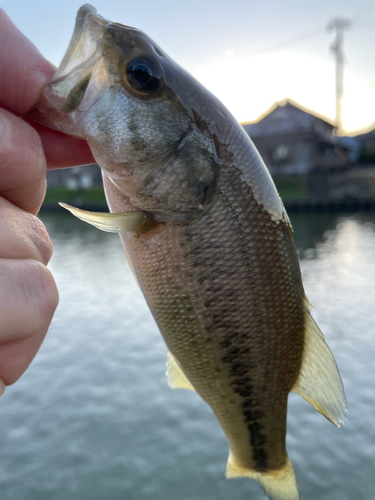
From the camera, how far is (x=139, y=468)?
534 cm

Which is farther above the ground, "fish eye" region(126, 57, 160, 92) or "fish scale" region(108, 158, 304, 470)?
"fish eye" region(126, 57, 160, 92)

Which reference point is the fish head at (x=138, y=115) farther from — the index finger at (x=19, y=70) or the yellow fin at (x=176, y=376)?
the yellow fin at (x=176, y=376)

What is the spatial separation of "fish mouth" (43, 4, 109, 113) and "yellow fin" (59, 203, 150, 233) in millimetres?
355

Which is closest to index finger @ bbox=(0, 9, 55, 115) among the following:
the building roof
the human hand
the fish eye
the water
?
the human hand

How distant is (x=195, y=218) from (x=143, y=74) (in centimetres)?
58

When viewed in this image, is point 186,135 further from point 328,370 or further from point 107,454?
point 107,454

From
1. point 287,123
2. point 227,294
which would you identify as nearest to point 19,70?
point 227,294

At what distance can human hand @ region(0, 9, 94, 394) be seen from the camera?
1022mm

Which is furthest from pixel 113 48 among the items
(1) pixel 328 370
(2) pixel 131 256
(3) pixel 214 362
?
(1) pixel 328 370

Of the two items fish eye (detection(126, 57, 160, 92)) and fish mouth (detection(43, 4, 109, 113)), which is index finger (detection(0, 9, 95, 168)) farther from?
fish eye (detection(126, 57, 160, 92))

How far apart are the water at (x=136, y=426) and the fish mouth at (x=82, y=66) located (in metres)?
5.05

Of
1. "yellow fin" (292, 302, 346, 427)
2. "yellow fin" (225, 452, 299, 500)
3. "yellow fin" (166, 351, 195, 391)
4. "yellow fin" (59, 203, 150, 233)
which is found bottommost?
"yellow fin" (225, 452, 299, 500)

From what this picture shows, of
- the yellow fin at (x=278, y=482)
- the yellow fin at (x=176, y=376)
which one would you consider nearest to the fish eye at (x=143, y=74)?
the yellow fin at (x=176, y=376)

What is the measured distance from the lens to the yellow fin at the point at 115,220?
1415mm
